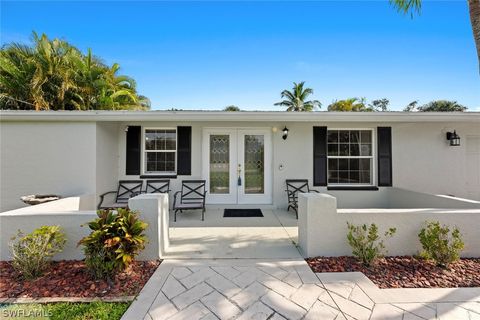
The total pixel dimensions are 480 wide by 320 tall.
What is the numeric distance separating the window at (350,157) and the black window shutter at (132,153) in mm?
5619

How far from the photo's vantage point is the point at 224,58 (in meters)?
8.88

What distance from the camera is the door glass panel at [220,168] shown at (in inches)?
255

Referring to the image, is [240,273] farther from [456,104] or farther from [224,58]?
[456,104]

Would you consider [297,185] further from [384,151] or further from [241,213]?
[384,151]

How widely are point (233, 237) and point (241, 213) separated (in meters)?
1.63

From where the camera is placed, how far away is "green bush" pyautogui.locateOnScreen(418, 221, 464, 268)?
9.82ft

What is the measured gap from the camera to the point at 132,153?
631 cm

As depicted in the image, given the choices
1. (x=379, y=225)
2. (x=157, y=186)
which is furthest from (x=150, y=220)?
(x=379, y=225)

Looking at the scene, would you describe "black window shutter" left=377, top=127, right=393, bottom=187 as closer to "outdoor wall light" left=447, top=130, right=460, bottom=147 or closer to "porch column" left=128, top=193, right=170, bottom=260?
"outdoor wall light" left=447, top=130, right=460, bottom=147

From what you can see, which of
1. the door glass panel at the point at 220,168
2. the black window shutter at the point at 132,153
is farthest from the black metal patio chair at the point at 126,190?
the door glass panel at the point at 220,168

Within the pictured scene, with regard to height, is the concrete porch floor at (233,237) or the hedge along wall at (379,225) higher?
the hedge along wall at (379,225)

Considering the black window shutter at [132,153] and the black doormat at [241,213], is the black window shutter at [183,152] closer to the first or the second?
the black window shutter at [132,153]

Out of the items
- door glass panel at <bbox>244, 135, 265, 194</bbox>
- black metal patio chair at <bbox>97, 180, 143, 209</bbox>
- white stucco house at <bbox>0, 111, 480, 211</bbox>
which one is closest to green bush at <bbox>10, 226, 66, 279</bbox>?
black metal patio chair at <bbox>97, 180, 143, 209</bbox>

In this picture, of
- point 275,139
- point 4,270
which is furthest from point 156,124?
point 4,270
